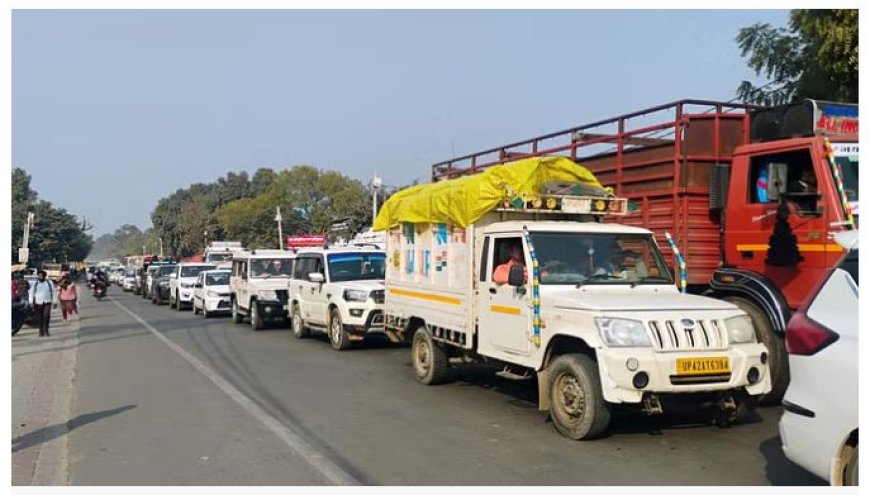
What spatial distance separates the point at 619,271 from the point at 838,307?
3.55 metres

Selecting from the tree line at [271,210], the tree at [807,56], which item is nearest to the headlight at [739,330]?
the tree at [807,56]

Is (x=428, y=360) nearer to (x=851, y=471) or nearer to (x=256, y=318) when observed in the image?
(x=851, y=471)

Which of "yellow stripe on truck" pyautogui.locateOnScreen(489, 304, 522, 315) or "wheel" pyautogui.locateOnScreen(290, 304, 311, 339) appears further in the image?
"wheel" pyautogui.locateOnScreen(290, 304, 311, 339)

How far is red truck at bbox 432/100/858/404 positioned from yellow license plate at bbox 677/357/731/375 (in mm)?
1517

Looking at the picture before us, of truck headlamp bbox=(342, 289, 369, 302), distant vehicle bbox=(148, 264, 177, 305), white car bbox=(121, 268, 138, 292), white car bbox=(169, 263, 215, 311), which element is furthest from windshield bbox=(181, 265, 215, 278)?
white car bbox=(121, 268, 138, 292)

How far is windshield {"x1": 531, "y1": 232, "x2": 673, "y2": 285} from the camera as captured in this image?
768cm

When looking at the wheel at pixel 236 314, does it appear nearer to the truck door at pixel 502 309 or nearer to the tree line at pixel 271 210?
the truck door at pixel 502 309

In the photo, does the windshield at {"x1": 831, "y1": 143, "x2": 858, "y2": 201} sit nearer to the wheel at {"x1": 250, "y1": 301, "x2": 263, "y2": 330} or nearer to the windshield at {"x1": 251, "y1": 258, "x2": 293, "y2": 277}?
the wheel at {"x1": 250, "y1": 301, "x2": 263, "y2": 330}

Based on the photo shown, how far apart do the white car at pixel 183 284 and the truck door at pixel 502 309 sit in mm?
19717

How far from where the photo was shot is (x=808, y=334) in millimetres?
4379

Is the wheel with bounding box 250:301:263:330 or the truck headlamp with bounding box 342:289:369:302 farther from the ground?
the truck headlamp with bounding box 342:289:369:302

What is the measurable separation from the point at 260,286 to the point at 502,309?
37.8ft

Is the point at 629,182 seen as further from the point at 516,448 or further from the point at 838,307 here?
the point at 838,307
